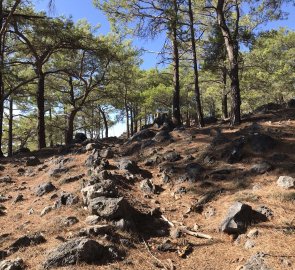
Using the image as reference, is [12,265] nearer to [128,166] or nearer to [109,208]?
[109,208]

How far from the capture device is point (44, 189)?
9883mm

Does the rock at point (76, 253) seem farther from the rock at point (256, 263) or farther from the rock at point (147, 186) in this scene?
the rock at point (147, 186)

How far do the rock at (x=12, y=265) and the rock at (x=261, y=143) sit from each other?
712 centimetres

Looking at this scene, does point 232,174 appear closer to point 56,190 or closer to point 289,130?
point 289,130

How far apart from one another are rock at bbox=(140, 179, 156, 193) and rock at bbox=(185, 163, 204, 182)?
3.56 feet

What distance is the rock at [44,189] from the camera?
32.1 feet

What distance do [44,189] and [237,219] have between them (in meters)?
5.79

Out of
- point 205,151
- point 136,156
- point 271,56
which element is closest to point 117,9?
point 136,156

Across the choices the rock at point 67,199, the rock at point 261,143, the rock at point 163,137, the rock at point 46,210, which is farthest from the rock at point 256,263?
the rock at point 163,137

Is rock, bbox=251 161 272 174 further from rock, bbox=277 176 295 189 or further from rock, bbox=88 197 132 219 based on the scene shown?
rock, bbox=88 197 132 219

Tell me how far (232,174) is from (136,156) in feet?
14.4

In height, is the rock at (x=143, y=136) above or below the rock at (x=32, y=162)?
above

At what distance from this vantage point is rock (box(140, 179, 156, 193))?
30.1 ft

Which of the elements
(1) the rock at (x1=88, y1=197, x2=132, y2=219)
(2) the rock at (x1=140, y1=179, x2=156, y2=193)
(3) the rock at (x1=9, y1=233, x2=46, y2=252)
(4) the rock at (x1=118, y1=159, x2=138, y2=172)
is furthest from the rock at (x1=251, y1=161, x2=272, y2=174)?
(3) the rock at (x1=9, y1=233, x2=46, y2=252)
